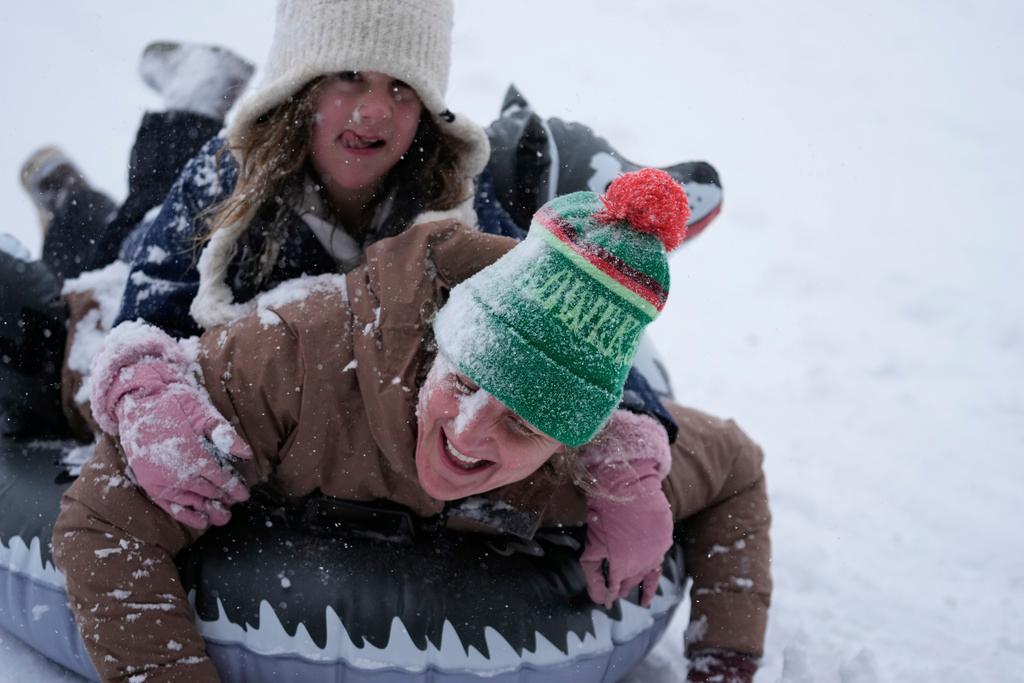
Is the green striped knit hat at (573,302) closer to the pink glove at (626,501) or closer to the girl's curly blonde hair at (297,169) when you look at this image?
the pink glove at (626,501)

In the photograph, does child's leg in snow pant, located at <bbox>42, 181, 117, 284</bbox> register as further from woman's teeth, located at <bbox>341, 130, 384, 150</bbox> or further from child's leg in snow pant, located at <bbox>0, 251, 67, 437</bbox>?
woman's teeth, located at <bbox>341, 130, 384, 150</bbox>

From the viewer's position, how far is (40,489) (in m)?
1.86

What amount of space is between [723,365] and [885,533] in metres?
0.99

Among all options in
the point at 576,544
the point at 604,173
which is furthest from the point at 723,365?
the point at 576,544

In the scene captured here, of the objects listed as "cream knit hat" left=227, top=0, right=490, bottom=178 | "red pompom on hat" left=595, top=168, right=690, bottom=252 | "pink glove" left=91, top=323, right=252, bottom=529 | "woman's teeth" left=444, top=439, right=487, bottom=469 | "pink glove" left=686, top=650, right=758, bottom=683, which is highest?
"cream knit hat" left=227, top=0, right=490, bottom=178

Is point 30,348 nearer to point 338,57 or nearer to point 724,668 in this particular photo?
point 338,57

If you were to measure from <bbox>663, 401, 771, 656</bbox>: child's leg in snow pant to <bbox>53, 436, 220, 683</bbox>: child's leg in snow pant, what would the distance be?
877 millimetres

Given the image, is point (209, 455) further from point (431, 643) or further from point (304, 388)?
point (431, 643)

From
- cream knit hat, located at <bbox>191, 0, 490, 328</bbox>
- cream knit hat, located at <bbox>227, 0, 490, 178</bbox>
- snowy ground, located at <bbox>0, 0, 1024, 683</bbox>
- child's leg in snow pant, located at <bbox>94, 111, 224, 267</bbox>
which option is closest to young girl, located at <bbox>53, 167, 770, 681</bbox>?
cream knit hat, located at <bbox>191, 0, 490, 328</bbox>

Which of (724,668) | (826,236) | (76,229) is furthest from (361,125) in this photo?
(826,236)

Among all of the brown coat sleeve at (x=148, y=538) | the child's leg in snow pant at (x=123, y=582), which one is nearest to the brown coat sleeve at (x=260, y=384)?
the brown coat sleeve at (x=148, y=538)

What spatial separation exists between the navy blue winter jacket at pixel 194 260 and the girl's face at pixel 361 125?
14 cm

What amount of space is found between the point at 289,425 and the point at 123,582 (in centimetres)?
33

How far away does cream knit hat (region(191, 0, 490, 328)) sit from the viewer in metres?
1.77
